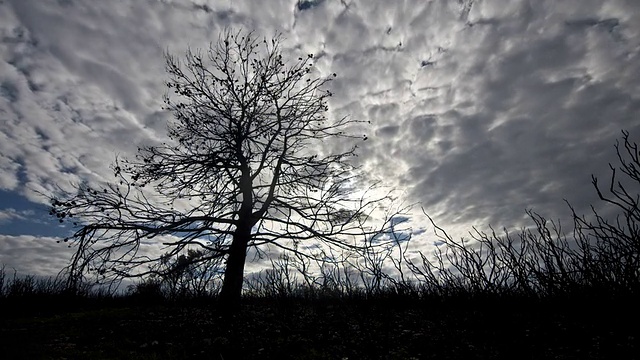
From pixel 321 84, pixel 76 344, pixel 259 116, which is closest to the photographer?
pixel 76 344

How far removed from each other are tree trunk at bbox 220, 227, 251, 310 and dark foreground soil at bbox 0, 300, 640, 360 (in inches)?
15.2

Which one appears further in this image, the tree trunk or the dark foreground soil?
the tree trunk

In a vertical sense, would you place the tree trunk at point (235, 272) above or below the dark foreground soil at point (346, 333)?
above

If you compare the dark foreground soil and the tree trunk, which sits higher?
the tree trunk

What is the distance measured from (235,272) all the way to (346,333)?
3752mm

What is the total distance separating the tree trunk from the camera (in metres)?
8.82

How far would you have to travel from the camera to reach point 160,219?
309 inches

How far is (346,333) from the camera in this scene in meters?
6.59

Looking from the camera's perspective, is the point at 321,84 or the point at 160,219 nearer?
the point at 160,219

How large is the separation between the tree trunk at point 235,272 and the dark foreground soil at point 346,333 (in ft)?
1.27

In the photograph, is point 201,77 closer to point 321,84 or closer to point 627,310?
point 321,84

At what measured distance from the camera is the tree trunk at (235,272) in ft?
28.9

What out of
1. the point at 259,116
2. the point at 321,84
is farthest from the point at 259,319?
the point at 321,84

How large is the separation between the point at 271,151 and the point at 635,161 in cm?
787
